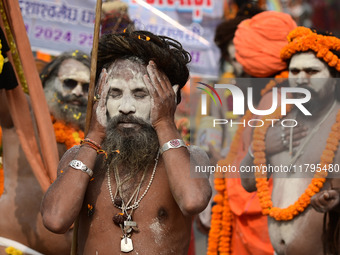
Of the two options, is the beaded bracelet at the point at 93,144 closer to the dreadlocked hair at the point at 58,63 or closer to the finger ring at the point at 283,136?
the finger ring at the point at 283,136

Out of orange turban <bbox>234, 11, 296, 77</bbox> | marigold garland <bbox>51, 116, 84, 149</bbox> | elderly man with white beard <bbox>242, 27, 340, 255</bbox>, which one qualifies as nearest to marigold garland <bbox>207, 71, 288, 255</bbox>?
orange turban <bbox>234, 11, 296, 77</bbox>

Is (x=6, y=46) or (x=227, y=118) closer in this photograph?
(x=6, y=46)

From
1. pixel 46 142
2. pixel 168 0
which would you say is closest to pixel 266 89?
pixel 46 142

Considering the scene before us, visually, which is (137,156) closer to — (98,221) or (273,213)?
(98,221)

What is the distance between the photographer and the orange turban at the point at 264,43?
6219mm

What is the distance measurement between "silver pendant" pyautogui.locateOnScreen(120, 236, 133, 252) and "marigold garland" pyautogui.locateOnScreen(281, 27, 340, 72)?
234cm

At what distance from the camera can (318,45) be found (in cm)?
545

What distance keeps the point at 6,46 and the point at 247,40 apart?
2.49 meters

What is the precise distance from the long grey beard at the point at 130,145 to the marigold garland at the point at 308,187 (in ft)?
4.96

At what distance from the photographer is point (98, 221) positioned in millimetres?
4070

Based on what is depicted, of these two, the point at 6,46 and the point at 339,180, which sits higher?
the point at 6,46

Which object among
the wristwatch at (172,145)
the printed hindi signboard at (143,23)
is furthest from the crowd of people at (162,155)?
the printed hindi signboard at (143,23)

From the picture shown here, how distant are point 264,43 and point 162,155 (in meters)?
2.66

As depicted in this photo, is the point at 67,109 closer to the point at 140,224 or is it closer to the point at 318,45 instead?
the point at 318,45
